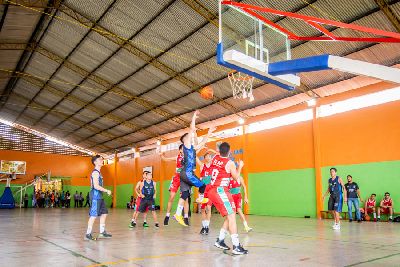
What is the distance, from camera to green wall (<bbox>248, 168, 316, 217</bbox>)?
18578 mm

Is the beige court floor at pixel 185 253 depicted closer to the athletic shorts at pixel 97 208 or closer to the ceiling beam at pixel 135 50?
the athletic shorts at pixel 97 208

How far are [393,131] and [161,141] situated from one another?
62.3 ft

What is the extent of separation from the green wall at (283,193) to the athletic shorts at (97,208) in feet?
42.6

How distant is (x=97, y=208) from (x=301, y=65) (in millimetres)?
5266

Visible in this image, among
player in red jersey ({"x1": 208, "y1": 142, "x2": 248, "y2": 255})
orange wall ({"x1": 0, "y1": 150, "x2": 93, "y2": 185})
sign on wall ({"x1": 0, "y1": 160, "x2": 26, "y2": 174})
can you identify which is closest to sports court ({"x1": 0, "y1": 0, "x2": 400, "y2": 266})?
player in red jersey ({"x1": 208, "y1": 142, "x2": 248, "y2": 255})

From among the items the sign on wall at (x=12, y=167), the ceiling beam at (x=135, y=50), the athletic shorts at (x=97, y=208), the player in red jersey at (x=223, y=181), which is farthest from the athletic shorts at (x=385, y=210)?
the sign on wall at (x=12, y=167)

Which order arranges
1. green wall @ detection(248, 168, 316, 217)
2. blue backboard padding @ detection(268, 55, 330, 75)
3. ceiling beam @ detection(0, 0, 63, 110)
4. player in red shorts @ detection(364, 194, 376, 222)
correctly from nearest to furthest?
blue backboard padding @ detection(268, 55, 330, 75) → player in red shorts @ detection(364, 194, 376, 222) → ceiling beam @ detection(0, 0, 63, 110) → green wall @ detection(248, 168, 316, 217)

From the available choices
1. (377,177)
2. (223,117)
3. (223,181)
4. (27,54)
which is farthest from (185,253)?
(27,54)

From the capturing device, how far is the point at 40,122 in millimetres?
34062

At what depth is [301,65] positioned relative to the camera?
198 inches

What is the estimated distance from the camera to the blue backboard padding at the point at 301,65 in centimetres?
464

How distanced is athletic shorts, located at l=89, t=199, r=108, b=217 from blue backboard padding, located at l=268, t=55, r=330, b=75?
4626 mm

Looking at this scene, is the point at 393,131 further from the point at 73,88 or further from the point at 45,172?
the point at 45,172

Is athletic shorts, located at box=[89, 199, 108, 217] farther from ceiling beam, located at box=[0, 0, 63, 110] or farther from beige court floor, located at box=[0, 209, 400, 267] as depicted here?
ceiling beam, located at box=[0, 0, 63, 110]
